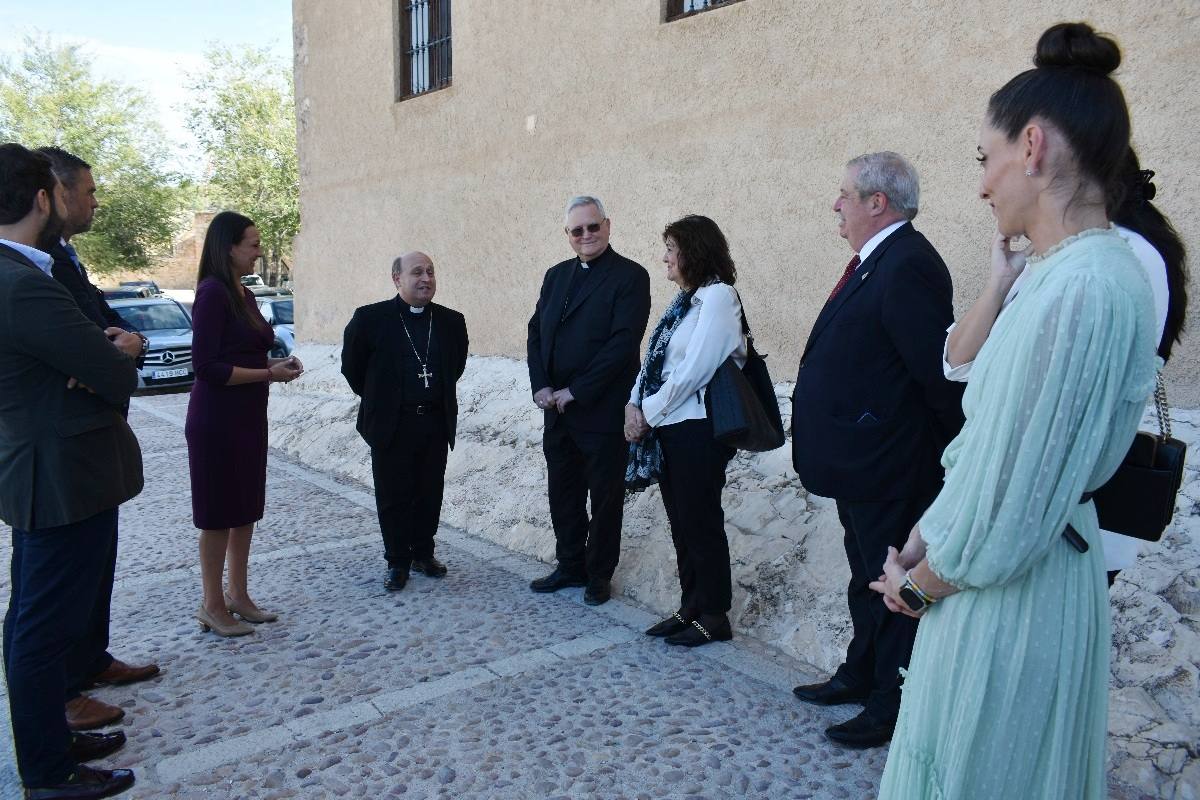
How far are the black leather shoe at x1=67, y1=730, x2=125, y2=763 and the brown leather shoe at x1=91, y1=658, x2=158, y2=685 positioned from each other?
1.81 ft

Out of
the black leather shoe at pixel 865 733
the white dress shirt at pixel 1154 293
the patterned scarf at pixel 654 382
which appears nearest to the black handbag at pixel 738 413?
the patterned scarf at pixel 654 382

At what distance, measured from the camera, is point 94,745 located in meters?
3.22

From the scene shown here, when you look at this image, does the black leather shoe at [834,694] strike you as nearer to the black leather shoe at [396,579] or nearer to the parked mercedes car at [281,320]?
the black leather shoe at [396,579]

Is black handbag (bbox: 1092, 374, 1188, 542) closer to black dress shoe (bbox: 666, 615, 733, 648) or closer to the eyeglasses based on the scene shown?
black dress shoe (bbox: 666, 615, 733, 648)

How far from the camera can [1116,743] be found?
9.97 ft

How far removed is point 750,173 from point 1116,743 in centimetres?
397

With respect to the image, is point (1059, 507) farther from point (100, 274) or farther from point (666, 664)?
point (100, 274)

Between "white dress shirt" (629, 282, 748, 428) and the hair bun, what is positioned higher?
the hair bun

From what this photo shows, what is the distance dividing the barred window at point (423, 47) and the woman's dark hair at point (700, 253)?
5799 millimetres

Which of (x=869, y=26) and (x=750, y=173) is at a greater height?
(x=869, y=26)

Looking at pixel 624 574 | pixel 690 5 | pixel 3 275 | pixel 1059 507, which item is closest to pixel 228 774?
pixel 3 275

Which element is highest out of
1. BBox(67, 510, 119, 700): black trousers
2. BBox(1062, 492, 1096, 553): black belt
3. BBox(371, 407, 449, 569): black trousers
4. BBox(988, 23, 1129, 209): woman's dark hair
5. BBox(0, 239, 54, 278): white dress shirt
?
BBox(988, 23, 1129, 209): woman's dark hair

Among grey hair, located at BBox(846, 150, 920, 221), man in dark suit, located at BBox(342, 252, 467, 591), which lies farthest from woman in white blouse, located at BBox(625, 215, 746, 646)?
man in dark suit, located at BBox(342, 252, 467, 591)

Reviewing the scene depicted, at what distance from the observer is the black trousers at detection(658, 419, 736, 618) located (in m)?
4.11
